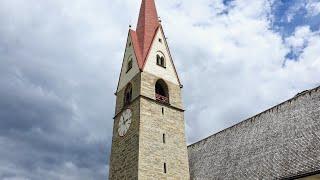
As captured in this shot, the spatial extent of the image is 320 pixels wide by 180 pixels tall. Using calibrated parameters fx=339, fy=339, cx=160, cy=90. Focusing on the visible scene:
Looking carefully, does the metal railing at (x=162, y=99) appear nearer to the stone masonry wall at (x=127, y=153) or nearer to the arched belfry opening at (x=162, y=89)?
the arched belfry opening at (x=162, y=89)

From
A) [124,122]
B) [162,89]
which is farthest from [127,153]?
[162,89]

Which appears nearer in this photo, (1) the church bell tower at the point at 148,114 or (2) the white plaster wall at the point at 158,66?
(1) the church bell tower at the point at 148,114

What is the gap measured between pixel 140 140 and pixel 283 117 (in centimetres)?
743

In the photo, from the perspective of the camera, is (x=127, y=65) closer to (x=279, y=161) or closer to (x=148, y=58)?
(x=148, y=58)

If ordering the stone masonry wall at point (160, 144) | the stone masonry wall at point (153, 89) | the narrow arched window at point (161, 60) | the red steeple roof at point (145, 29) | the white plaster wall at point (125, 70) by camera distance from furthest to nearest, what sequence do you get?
the narrow arched window at point (161, 60) < the red steeple roof at point (145, 29) < the white plaster wall at point (125, 70) < the stone masonry wall at point (153, 89) < the stone masonry wall at point (160, 144)

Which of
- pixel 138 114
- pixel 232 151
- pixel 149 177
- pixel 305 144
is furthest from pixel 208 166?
pixel 305 144

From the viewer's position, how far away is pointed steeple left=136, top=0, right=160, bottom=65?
2294cm

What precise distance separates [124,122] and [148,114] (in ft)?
6.75

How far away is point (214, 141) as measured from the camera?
20766 millimetres

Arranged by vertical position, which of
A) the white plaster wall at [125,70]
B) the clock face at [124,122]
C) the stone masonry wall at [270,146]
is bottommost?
the stone masonry wall at [270,146]

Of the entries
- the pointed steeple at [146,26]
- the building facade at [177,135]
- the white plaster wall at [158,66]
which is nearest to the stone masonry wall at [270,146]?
the building facade at [177,135]

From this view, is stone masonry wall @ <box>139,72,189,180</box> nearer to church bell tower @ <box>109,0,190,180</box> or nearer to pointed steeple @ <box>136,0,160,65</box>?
church bell tower @ <box>109,0,190,180</box>

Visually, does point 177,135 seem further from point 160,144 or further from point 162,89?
point 162,89

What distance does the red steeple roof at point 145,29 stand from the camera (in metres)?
22.6
